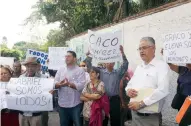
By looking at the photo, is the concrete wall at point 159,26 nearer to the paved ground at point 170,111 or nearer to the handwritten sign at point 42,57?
the paved ground at point 170,111

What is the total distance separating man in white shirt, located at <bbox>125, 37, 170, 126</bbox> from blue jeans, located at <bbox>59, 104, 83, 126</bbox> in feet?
4.83

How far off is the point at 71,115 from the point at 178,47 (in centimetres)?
225

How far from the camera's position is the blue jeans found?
18.3 ft

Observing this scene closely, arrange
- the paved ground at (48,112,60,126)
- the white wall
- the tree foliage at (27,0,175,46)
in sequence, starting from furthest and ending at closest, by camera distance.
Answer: the tree foliage at (27,0,175,46)
the paved ground at (48,112,60,126)
the white wall

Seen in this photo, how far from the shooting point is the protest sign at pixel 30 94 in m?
5.12

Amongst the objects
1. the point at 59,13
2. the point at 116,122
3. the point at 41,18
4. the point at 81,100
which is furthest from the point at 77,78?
the point at 41,18

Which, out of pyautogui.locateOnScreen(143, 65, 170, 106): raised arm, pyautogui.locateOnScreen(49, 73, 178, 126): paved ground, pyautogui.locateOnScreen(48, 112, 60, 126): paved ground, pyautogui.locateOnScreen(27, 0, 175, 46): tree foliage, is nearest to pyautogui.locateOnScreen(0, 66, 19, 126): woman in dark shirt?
pyautogui.locateOnScreen(143, 65, 170, 106): raised arm

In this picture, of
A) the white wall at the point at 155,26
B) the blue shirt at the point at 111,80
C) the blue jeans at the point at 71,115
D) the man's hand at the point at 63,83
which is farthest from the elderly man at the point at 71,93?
the white wall at the point at 155,26

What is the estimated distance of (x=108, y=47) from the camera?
18.6ft

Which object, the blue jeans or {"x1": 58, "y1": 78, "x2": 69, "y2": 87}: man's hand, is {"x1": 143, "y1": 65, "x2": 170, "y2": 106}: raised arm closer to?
{"x1": 58, "y1": 78, "x2": 69, "y2": 87}: man's hand

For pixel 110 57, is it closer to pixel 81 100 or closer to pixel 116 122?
pixel 81 100

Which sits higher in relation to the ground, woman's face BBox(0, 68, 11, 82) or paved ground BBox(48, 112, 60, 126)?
woman's face BBox(0, 68, 11, 82)

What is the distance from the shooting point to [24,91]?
522 cm

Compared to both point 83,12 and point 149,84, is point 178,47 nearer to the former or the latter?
point 149,84
